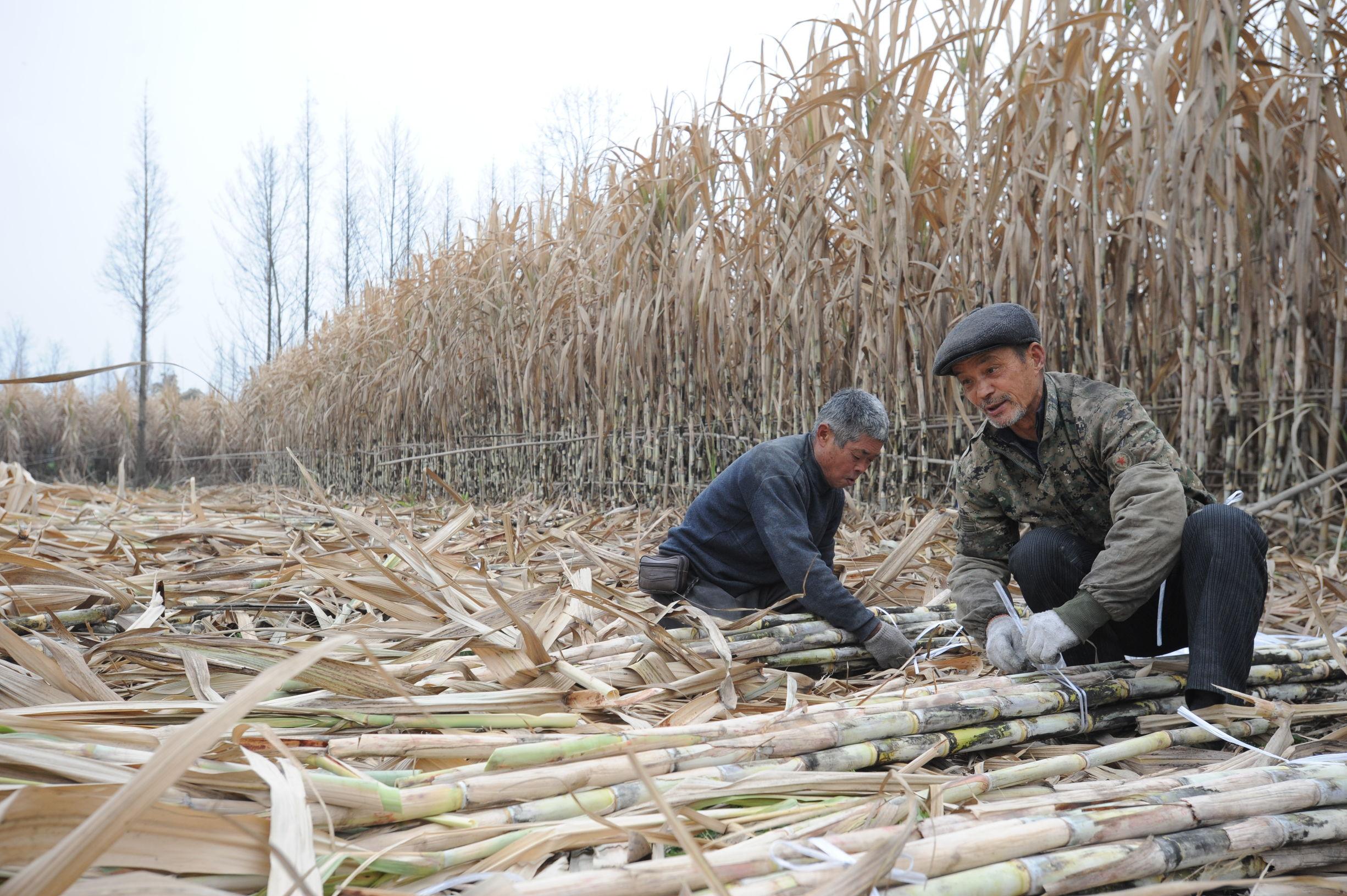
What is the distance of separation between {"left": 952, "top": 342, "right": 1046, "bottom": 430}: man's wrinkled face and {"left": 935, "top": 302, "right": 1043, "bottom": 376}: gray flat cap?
0.08 ft

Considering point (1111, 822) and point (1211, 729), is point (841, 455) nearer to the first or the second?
point (1211, 729)

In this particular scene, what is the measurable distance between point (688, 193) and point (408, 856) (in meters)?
4.10

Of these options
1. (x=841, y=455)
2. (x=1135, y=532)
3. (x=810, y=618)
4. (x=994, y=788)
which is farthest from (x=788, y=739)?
(x=841, y=455)

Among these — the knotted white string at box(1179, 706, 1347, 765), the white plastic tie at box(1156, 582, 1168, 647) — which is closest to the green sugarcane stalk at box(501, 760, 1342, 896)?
the knotted white string at box(1179, 706, 1347, 765)

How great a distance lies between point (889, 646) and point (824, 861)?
1.31 metres

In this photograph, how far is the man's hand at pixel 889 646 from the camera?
2227 mm

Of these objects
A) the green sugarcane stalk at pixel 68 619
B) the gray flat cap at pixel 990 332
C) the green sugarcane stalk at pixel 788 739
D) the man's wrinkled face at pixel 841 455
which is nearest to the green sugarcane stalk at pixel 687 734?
the green sugarcane stalk at pixel 788 739

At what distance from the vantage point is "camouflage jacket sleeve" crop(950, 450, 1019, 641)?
2113 millimetres

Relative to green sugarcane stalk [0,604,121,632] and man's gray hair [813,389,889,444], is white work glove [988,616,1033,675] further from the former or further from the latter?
green sugarcane stalk [0,604,121,632]

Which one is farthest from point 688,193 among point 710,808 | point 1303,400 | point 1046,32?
point 710,808

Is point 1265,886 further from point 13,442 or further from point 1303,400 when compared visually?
point 13,442

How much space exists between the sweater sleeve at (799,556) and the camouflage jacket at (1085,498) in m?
0.28

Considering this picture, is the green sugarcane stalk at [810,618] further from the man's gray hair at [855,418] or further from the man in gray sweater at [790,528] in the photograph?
the man's gray hair at [855,418]

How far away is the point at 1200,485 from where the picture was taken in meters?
1.91
